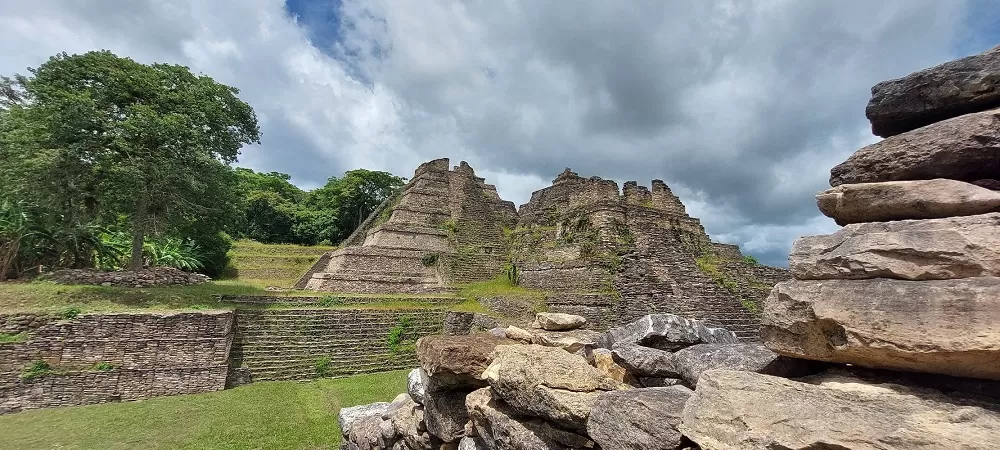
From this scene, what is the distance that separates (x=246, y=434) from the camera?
8484 millimetres

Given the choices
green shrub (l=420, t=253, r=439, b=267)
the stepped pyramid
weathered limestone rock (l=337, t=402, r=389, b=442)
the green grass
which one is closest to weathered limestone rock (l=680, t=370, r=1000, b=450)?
weathered limestone rock (l=337, t=402, r=389, b=442)

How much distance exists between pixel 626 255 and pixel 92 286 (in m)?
19.5

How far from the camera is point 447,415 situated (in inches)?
Answer: 175

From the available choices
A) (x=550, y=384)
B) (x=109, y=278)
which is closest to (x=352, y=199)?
(x=109, y=278)

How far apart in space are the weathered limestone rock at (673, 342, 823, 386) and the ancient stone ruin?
0.01m

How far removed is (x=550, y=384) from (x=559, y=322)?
2.57m

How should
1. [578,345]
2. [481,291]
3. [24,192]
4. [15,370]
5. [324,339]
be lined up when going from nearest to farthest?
[578,345] < [15,370] < [24,192] < [324,339] < [481,291]

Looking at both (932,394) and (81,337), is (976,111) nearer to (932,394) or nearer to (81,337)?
(932,394)

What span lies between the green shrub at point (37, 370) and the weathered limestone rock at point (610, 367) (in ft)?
46.1

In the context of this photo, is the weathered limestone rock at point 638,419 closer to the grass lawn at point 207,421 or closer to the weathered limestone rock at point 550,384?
the weathered limestone rock at point 550,384

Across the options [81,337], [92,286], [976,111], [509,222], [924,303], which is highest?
[509,222]

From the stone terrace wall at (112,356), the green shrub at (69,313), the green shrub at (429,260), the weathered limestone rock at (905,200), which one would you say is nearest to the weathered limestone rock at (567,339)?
the weathered limestone rock at (905,200)

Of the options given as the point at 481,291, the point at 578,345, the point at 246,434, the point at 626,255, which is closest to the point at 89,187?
the point at 246,434

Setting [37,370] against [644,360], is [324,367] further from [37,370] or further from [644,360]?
[644,360]
